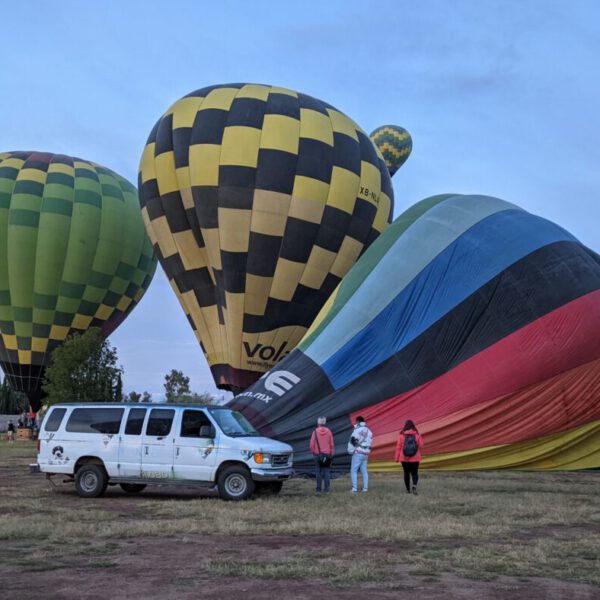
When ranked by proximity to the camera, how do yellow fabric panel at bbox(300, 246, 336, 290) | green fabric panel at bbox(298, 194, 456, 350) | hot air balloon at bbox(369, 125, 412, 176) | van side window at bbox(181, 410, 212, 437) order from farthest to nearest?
hot air balloon at bbox(369, 125, 412, 176)
yellow fabric panel at bbox(300, 246, 336, 290)
green fabric panel at bbox(298, 194, 456, 350)
van side window at bbox(181, 410, 212, 437)

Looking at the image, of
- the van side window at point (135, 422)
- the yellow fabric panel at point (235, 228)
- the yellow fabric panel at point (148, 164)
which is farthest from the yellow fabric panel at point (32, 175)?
the van side window at point (135, 422)

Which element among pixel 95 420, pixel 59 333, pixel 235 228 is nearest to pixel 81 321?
pixel 59 333

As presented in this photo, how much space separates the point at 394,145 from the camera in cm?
3891

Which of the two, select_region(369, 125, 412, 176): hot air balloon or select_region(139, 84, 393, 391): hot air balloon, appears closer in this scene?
select_region(139, 84, 393, 391): hot air balloon

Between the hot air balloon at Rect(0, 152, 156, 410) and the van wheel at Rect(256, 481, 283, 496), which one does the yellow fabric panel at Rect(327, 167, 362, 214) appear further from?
the hot air balloon at Rect(0, 152, 156, 410)

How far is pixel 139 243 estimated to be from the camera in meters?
33.9

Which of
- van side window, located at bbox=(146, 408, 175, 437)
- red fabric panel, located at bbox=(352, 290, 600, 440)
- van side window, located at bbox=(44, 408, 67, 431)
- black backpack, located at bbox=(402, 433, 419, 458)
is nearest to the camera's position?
van side window, located at bbox=(146, 408, 175, 437)

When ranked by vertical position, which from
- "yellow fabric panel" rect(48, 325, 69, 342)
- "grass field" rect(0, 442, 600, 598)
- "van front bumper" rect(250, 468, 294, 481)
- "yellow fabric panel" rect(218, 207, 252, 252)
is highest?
"yellow fabric panel" rect(218, 207, 252, 252)

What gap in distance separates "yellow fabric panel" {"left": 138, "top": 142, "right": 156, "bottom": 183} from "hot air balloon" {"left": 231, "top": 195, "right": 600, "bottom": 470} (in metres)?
A: 11.3

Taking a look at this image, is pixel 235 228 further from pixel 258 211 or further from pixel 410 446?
pixel 410 446

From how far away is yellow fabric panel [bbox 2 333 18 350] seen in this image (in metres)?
31.9

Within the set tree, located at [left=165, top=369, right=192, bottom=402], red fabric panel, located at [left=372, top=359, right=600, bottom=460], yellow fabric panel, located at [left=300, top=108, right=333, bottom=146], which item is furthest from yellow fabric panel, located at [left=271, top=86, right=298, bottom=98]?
tree, located at [left=165, top=369, right=192, bottom=402]

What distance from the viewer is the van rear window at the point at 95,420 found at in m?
12.0

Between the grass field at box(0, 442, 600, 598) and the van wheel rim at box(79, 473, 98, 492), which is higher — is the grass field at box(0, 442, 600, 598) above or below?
below
